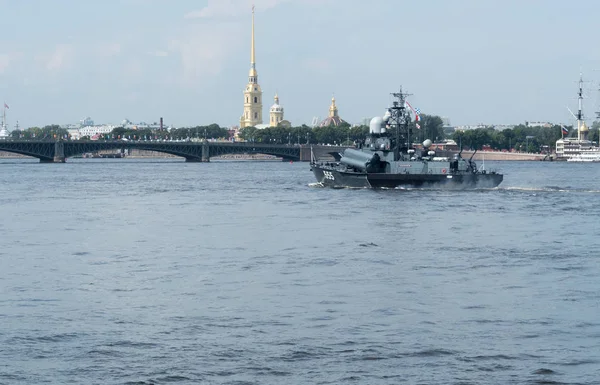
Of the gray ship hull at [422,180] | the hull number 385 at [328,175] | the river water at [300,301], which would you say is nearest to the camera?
the river water at [300,301]

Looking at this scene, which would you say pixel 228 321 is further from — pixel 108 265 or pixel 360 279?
pixel 108 265

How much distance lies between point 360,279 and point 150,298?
21.6 ft

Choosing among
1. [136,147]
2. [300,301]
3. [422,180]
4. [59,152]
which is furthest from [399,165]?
[59,152]

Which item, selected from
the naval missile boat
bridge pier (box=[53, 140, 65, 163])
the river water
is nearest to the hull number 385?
the naval missile boat

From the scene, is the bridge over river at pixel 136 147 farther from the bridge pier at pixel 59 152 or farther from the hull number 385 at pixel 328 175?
the hull number 385 at pixel 328 175

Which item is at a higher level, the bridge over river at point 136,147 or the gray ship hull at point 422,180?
the bridge over river at point 136,147

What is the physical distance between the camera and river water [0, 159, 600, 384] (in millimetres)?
20094

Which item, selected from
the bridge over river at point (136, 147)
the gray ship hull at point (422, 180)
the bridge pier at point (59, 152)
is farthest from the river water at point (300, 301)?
the bridge pier at point (59, 152)

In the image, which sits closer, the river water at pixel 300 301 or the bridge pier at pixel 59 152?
the river water at pixel 300 301

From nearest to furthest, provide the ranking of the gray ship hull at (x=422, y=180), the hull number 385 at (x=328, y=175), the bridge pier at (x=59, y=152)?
the gray ship hull at (x=422, y=180) → the hull number 385 at (x=328, y=175) → the bridge pier at (x=59, y=152)

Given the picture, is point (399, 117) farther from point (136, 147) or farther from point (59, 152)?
point (59, 152)

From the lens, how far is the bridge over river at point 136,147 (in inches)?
6831

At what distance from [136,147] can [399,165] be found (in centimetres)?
9699

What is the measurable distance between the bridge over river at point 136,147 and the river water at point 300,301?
121 metres
